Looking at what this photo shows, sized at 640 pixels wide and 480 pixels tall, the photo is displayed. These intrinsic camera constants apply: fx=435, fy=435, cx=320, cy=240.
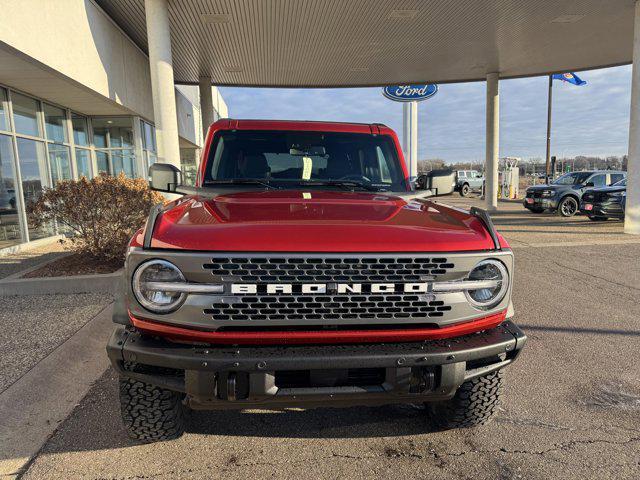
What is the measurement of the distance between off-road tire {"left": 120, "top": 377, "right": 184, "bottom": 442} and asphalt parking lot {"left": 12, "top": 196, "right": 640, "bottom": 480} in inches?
5.9

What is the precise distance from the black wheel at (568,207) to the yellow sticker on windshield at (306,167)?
51.2 ft

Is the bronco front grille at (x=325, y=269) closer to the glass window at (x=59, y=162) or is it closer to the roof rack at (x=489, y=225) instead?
the roof rack at (x=489, y=225)

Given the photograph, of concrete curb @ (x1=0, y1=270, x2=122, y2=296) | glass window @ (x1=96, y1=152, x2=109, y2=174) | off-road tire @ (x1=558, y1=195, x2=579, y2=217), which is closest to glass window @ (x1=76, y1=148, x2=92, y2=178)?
glass window @ (x1=96, y1=152, x2=109, y2=174)

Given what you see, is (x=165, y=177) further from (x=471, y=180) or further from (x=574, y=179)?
(x=471, y=180)

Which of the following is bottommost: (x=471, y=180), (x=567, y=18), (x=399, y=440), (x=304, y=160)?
(x=399, y=440)

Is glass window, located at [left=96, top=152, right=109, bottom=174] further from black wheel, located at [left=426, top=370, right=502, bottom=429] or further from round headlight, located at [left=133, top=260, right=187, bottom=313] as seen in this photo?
black wheel, located at [left=426, top=370, right=502, bottom=429]

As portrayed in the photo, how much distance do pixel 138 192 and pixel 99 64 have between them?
5524 millimetres

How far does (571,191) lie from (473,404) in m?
16.2

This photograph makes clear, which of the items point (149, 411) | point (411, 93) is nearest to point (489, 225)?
point (149, 411)

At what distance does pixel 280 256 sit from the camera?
1.93 metres

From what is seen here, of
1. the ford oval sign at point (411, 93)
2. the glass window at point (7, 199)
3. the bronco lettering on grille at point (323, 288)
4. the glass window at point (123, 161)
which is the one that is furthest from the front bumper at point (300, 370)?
the ford oval sign at point (411, 93)

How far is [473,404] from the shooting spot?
2.51 m

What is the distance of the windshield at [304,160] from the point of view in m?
3.44

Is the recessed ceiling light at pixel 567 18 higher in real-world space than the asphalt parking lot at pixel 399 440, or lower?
higher
